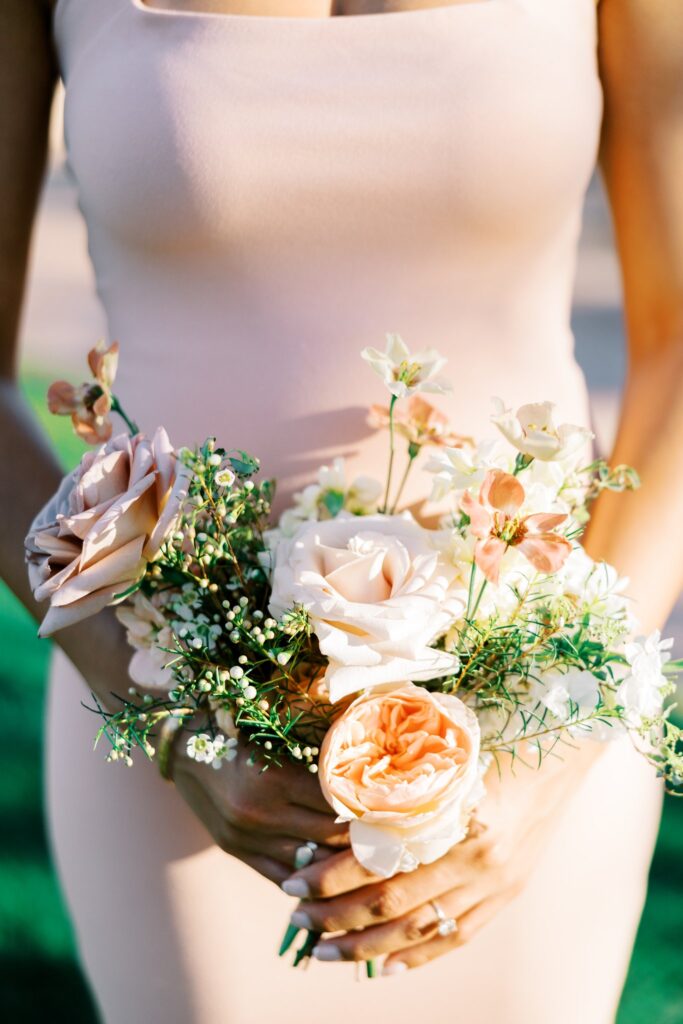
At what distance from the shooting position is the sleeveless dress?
4.09 ft

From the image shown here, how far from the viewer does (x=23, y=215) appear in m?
1.42

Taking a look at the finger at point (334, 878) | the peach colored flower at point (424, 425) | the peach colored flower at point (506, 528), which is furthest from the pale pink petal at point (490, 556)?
the finger at point (334, 878)

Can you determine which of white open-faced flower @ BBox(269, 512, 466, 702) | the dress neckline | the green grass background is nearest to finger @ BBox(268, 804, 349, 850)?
white open-faced flower @ BBox(269, 512, 466, 702)

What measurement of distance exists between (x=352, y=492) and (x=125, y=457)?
260 mm

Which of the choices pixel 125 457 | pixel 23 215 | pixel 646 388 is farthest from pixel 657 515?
pixel 23 215

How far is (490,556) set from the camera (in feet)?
2.90

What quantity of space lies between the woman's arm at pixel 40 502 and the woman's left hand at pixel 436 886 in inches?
1.8

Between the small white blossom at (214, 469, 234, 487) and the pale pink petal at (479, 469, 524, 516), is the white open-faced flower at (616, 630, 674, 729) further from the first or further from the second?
the small white blossom at (214, 469, 234, 487)

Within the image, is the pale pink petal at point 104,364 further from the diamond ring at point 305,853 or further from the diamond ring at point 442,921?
the diamond ring at point 442,921

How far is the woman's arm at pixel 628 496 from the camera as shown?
1.08 m

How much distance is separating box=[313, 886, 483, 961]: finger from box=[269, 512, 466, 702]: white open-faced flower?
0.31m

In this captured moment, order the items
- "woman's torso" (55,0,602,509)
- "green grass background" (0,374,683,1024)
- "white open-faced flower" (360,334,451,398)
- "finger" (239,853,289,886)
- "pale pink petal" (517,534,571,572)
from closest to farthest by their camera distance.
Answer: "pale pink petal" (517,534,571,572) → "white open-faced flower" (360,334,451,398) → "finger" (239,853,289,886) → "woman's torso" (55,0,602,509) → "green grass background" (0,374,683,1024)

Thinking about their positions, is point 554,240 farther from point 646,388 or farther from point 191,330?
point 191,330

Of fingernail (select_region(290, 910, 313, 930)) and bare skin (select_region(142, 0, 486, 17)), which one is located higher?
bare skin (select_region(142, 0, 486, 17))
